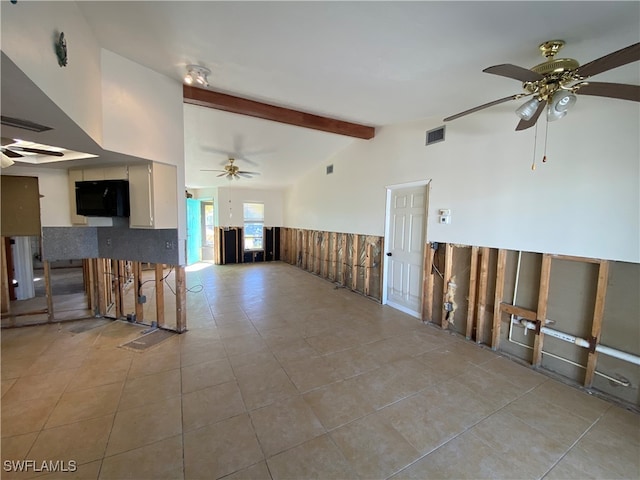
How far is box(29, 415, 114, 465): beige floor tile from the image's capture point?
1646 millimetres

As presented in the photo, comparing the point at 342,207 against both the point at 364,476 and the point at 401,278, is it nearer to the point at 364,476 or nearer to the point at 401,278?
the point at 401,278

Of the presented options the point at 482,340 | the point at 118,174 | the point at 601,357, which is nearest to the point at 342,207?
the point at 482,340

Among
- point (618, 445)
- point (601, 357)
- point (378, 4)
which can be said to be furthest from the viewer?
point (601, 357)

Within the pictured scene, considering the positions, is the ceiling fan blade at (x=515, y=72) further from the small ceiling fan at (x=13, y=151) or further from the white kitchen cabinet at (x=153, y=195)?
the small ceiling fan at (x=13, y=151)

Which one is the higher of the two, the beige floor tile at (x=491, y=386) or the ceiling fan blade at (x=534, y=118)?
Result: the ceiling fan blade at (x=534, y=118)

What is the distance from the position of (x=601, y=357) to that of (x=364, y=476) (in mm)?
2520

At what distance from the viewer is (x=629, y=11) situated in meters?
1.56

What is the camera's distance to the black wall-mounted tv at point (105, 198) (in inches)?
120

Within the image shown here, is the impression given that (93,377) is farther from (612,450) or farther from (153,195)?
(612,450)

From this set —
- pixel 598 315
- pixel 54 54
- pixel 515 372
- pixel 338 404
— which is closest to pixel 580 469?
pixel 515 372

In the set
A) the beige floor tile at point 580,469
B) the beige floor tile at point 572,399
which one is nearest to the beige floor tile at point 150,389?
the beige floor tile at point 580,469

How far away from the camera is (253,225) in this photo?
9.12 metres

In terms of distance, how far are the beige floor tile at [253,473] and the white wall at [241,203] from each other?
7773 mm

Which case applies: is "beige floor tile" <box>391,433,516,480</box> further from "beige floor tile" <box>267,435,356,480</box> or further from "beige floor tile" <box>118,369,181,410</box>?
"beige floor tile" <box>118,369,181,410</box>
